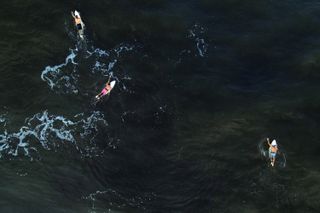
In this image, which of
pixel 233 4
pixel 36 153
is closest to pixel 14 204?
pixel 36 153

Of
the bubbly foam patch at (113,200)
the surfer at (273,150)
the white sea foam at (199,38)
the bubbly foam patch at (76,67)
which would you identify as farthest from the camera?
the white sea foam at (199,38)

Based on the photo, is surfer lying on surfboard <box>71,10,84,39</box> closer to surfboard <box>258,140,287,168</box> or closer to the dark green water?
the dark green water

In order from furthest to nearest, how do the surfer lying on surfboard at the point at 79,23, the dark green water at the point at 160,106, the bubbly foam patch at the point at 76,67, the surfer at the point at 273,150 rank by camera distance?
the surfer lying on surfboard at the point at 79,23, the bubbly foam patch at the point at 76,67, the surfer at the point at 273,150, the dark green water at the point at 160,106

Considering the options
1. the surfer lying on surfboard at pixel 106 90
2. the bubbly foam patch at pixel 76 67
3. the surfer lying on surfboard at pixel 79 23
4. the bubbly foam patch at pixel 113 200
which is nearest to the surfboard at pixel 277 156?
the bubbly foam patch at pixel 113 200

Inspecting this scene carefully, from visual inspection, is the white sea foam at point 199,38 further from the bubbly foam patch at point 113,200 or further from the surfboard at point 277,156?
the bubbly foam patch at point 113,200

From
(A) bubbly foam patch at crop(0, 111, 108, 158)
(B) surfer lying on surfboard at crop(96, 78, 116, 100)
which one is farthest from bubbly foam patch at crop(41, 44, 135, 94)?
(A) bubbly foam patch at crop(0, 111, 108, 158)
